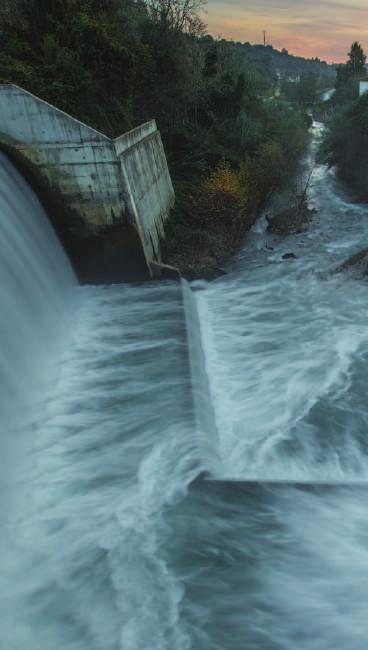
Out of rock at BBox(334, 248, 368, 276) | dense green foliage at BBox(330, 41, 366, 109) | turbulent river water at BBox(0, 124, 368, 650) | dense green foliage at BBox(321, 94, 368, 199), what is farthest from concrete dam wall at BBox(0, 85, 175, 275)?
dense green foliage at BBox(330, 41, 366, 109)

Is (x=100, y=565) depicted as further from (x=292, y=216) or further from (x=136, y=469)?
(x=292, y=216)

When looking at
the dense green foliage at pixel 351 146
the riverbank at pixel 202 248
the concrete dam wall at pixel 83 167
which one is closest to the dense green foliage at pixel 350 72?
the dense green foliage at pixel 351 146

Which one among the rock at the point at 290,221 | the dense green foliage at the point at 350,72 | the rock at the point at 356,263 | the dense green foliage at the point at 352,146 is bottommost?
the rock at the point at 356,263

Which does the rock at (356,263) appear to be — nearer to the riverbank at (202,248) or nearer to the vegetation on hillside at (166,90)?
the riverbank at (202,248)

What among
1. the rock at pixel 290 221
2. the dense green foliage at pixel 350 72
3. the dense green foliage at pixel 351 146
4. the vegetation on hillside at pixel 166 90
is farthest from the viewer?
the dense green foliage at pixel 350 72

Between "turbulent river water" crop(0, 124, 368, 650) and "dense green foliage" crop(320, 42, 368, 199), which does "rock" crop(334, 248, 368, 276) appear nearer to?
"turbulent river water" crop(0, 124, 368, 650)

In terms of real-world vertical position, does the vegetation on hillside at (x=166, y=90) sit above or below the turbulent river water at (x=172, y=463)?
above

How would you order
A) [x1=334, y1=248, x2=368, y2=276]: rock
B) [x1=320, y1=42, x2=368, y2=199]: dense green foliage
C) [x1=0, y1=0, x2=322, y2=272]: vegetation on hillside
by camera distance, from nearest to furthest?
[x1=0, y1=0, x2=322, y2=272]: vegetation on hillside, [x1=334, y1=248, x2=368, y2=276]: rock, [x1=320, y1=42, x2=368, y2=199]: dense green foliage
